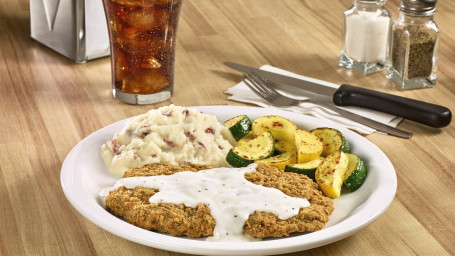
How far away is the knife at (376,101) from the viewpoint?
2.05m

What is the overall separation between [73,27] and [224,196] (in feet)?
3.76

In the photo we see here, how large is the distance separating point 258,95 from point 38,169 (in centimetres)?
73

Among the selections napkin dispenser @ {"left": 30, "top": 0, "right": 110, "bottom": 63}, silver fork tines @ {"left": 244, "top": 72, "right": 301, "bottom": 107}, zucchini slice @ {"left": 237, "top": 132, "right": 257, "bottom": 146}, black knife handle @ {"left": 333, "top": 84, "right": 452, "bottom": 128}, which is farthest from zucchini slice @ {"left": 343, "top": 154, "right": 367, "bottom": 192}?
napkin dispenser @ {"left": 30, "top": 0, "right": 110, "bottom": 63}

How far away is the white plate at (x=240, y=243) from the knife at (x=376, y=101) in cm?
25

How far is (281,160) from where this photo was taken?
1.79 metres

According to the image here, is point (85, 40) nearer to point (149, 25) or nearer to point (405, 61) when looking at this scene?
point (149, 25)

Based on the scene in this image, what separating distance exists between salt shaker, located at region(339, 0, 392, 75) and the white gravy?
3.16 ft

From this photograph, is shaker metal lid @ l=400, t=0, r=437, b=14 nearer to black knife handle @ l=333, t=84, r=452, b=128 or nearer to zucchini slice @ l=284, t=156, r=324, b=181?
black knife handle @ l=333, t=84, r=452, b=128

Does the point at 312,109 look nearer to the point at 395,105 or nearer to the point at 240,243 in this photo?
the point at 395,105

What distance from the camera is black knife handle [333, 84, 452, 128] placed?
80.8 inches

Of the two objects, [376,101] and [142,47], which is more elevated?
[142,47]

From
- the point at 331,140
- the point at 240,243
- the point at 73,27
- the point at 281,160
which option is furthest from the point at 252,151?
the point at 73,27

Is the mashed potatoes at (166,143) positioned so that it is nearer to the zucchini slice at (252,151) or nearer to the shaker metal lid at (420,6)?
the zucchini slice at (252,151)

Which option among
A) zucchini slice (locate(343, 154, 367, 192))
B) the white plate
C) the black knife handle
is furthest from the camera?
the black knife handle
